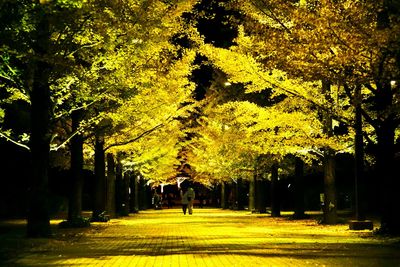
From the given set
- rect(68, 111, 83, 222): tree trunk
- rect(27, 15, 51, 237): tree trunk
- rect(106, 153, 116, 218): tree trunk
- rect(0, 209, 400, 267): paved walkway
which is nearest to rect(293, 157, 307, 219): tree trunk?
rect(106, 153, 116, 218): tree trunk

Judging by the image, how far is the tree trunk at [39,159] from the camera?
17.9 metres

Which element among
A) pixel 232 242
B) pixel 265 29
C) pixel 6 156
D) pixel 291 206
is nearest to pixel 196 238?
pixel 232 242

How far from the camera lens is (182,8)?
70.8 feet

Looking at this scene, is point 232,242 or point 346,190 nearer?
point 232,242

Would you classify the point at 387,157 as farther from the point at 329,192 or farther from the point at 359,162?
the point at 329,192

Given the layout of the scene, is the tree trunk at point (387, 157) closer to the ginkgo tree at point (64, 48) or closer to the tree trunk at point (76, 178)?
the ginkgo tree at point (64, 48)

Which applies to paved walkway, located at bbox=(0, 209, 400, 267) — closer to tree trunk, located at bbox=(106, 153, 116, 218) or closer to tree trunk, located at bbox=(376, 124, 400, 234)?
tree trunk, located at bbox=(376, 124, 400, 234)

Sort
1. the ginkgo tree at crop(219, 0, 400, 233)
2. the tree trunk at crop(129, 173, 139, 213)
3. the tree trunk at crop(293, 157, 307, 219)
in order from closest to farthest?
the ginkgo tree at crop(219, 0, 400, 233) → the tree trunk at crop(293, 157, 307, 219) → the tree trunk at crop(129, 173, 139, 213)

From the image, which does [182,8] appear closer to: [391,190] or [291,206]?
[391,190]

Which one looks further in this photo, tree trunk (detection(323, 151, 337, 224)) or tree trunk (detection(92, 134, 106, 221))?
tree trunk (detection(92, 134, 106, 221))

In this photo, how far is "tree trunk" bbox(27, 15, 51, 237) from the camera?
58.8 ft

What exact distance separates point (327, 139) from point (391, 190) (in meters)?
4.40

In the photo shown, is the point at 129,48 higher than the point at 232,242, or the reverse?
the point at 129,48

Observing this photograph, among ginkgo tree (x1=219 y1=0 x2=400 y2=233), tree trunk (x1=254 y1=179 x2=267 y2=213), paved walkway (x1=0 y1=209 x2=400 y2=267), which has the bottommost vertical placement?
paved walkway (x1=0 y1=209 x2=400 y2=267)
